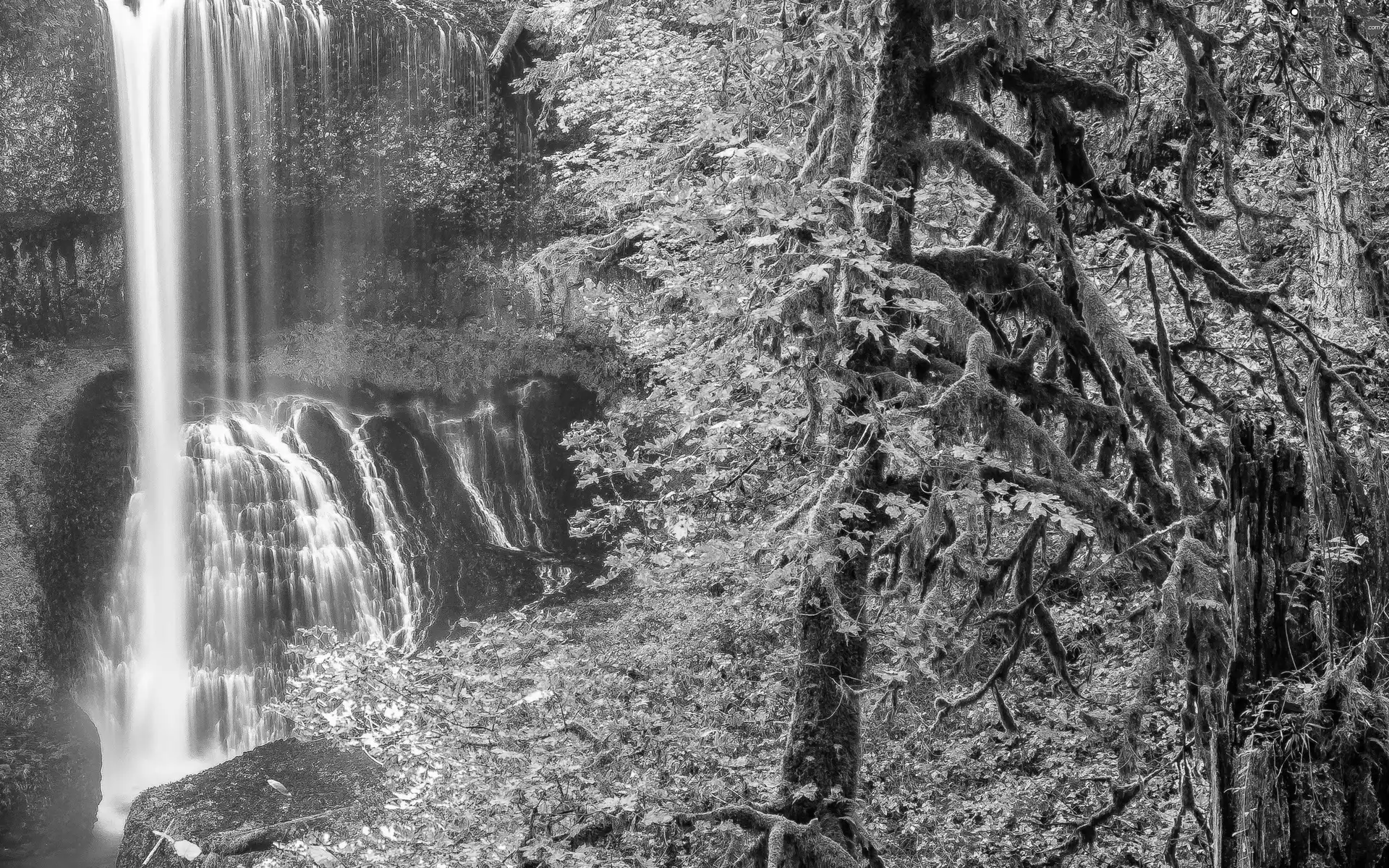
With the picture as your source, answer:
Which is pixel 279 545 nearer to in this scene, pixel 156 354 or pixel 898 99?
pixel 156 354

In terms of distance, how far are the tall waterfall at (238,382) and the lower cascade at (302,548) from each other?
0.10 feet

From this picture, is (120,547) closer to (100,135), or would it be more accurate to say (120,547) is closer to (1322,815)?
(100,135)

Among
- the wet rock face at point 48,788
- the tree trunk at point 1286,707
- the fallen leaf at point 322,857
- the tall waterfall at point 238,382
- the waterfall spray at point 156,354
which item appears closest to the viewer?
the tree trunk at point 1286,707

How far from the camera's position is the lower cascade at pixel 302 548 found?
50.4 feet

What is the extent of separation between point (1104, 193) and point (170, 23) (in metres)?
15.5

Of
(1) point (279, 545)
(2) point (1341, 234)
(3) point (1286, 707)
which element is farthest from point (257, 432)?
(3) point (1286, 707)

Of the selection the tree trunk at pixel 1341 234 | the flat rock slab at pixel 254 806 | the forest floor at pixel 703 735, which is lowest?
the flat rock slab at pixel 254 806

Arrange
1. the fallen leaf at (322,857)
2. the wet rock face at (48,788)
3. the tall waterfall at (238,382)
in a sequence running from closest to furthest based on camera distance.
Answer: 1. the fallen leaf at (322,857)
2. the wet rock face at (48,788)
3. the tall waterfall at (238,382)

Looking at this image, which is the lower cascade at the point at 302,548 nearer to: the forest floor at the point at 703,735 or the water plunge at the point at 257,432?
the water plunge at the point at 257,432

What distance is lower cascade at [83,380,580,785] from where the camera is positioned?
1538cm

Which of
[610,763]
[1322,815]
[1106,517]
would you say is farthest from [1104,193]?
[610,763]

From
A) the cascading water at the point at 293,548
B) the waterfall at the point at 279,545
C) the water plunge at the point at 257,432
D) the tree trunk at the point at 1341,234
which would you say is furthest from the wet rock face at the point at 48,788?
the tree trunk at the point at 1341,234

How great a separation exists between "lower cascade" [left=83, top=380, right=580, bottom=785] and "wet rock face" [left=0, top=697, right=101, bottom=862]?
0.99m

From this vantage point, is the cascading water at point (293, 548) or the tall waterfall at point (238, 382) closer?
the cascading water at point (293, 548)
